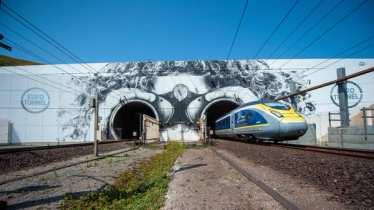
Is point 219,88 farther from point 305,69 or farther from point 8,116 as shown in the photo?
point 8,116

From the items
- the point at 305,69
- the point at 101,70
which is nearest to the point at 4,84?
the point at 101,70

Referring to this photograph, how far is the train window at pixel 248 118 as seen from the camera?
14.1m

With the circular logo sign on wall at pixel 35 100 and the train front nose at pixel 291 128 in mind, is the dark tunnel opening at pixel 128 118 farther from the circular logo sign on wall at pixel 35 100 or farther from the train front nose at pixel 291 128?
the train front nose at pixel 291 128

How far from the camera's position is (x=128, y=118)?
42781 millimetres

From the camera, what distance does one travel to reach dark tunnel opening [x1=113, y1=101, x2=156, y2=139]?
3509cm

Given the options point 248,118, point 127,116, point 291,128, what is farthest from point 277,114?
point 127,116

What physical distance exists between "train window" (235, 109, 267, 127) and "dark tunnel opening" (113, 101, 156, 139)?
19450 millimetres

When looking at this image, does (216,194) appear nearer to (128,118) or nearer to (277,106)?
(277,106)

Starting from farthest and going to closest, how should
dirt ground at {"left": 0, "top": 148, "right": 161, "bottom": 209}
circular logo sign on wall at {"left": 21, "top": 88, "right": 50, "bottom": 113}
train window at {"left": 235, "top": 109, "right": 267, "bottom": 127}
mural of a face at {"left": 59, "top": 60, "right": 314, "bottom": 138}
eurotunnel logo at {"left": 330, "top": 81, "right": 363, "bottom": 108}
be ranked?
circular logo sign on wall at {"left": 21, "top": 88, "right": 50, "bottom": 113} → mural of a face at {"left": 59, "top": 60, "right": 314, "bottom": 138} → eurotunnel logo at {"left": 330, "top": 81, "right": 363, "bottom": 108} → train window at {"left": 235, "top": 109, "right": 267, "bottom": 127} → dirt ground at {"left": 0, "top": 148, "right": 161, "bottom": 209}

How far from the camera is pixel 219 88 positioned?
3372 centimetres

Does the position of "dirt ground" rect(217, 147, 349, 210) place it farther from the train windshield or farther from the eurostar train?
the train windshield

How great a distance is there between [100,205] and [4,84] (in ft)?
134

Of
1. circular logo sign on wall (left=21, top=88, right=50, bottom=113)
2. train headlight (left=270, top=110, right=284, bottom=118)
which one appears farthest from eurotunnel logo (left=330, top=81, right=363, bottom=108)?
circular logo sign on wall (left=21, top=88, right=50, bottom=113)

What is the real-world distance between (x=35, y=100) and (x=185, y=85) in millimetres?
22765
